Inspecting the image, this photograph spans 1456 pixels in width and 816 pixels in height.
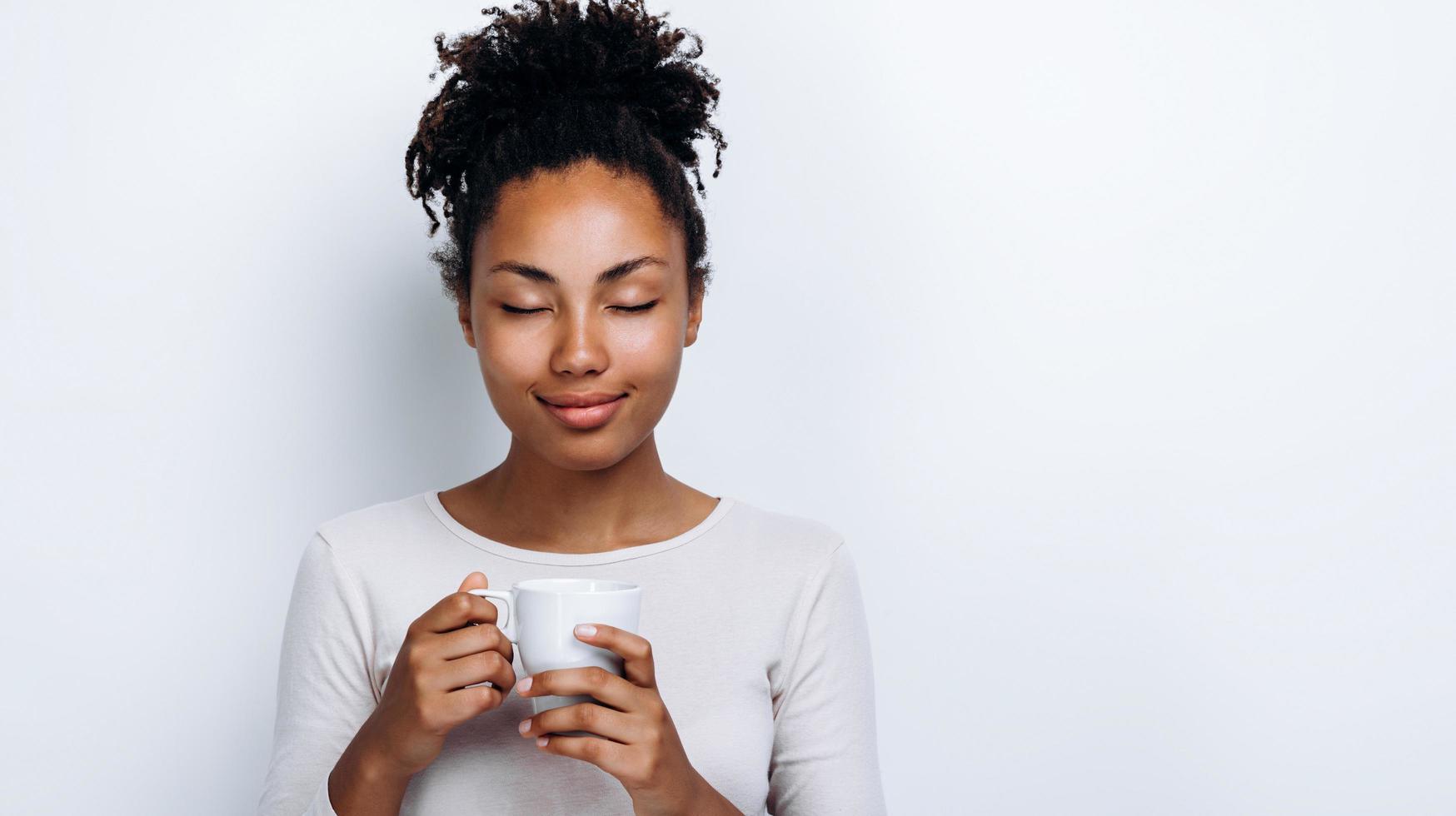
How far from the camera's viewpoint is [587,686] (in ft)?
3.81

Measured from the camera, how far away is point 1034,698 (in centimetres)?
215

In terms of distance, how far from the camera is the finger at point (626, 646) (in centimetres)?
117

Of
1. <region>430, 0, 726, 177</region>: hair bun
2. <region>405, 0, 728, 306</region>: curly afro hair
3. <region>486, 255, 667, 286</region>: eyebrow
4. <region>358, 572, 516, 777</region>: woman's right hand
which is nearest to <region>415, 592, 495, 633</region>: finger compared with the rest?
<region>358, 572, 516, 777</region>: woman's right hand

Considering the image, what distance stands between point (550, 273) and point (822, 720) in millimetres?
643

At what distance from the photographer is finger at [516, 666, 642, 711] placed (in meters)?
1.15

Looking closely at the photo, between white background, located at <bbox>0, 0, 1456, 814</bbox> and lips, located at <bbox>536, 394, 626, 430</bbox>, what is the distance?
0.70m

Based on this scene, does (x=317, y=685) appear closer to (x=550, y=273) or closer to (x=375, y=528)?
(x=375, y=528)

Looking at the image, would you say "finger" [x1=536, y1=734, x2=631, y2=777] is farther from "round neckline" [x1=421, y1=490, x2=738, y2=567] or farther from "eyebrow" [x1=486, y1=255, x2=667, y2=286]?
"eyebrow" [x1=486, y1=255, x2=667, y2=286]

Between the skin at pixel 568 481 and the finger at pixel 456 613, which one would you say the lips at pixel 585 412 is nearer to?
the skin at pixel 568 481

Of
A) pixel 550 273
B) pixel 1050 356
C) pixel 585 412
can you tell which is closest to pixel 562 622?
pixel 585 412

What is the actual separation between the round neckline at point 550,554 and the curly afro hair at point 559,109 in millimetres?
277

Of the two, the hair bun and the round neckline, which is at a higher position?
the hair bun

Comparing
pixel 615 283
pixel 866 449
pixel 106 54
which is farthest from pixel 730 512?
pixel 106 54

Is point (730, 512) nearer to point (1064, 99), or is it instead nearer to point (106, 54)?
point (1064, 99)
